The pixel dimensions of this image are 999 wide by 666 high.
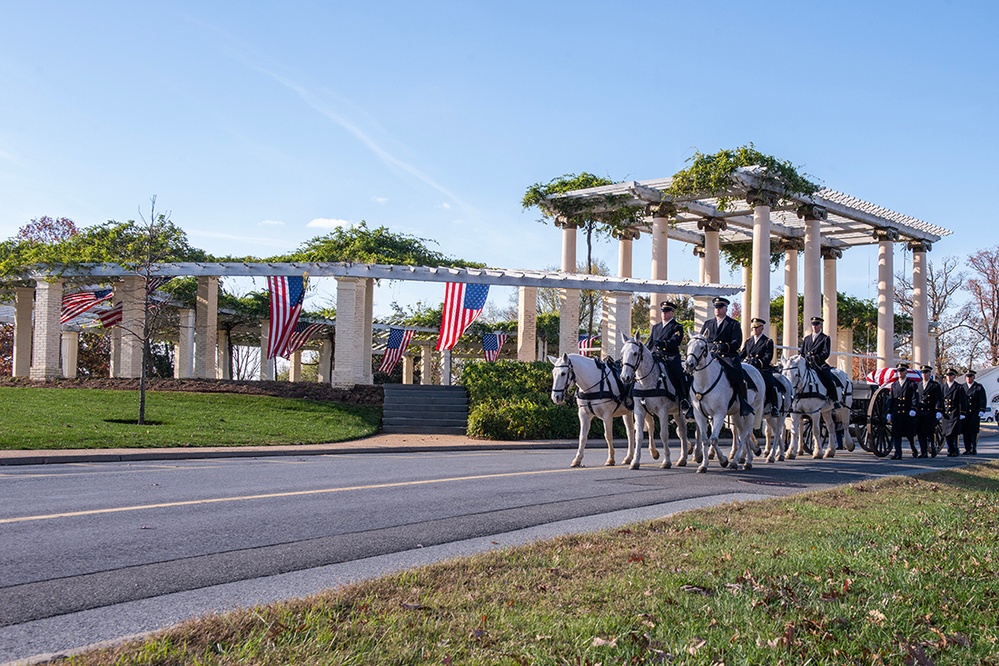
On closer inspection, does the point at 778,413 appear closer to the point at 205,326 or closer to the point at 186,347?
the point at 205,326

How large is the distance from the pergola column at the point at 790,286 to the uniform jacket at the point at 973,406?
16698 mm

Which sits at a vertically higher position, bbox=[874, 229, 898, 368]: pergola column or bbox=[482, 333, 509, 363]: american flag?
bbox=[874, 229, 898, 368]: pergola column

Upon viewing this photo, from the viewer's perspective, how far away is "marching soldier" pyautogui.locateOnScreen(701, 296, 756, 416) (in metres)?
15.7

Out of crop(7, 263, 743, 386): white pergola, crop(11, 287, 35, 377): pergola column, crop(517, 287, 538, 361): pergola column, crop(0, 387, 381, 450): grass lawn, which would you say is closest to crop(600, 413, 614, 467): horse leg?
crop(0, 387, 381, 450): grass lawn

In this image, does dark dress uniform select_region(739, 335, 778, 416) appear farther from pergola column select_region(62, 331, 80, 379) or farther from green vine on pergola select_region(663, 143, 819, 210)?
pergola column select_region(62, 331, 80, 379)

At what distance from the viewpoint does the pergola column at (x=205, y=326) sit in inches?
1326

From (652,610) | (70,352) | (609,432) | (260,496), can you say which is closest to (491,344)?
(70,352)

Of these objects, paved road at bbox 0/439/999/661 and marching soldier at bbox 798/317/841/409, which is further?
marching soldier at bbox 798/317/841/409

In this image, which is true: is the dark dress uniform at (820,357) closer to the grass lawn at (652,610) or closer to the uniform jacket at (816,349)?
the uniform jacket at (816,349)

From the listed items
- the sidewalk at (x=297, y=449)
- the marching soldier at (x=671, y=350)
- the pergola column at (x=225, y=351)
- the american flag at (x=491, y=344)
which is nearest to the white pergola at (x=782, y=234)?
the american flag at (x=491, y=344)

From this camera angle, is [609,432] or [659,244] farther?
[659,244]

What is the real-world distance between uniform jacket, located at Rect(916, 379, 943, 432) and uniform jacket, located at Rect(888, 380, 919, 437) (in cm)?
14

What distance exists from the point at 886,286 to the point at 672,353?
103 ft

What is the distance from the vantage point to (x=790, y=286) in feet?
147
